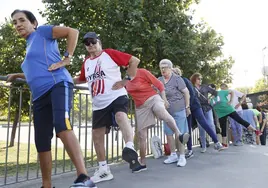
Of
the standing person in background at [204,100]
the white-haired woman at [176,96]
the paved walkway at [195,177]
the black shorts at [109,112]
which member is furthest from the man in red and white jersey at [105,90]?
the standing person in background at [204,100]

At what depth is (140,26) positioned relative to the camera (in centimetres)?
900

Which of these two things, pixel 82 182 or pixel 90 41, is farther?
pixel 90 41

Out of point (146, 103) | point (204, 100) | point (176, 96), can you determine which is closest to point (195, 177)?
point (146, 103)

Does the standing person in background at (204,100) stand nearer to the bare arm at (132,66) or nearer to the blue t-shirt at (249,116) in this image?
the bare arm at (132,66)

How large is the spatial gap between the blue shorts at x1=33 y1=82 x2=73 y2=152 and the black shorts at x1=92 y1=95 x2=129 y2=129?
0.72 m

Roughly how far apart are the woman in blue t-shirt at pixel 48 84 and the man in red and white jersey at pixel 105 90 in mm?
701

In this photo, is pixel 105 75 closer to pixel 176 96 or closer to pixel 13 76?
pixel 13 76

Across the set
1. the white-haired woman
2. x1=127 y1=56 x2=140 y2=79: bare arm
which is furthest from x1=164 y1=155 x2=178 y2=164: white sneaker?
x1=127 y1=56 x2=140 y2=79: bare arm

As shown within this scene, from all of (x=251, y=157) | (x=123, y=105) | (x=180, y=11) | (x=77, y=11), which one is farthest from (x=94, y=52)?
(x=180, y=11)

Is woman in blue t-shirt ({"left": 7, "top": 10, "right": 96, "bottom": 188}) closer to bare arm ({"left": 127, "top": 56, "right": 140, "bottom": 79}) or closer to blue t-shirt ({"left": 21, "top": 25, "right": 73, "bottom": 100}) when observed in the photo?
blue t-shirt ({"left": 21, "top": 25, "right": 73, "bottom": 100})

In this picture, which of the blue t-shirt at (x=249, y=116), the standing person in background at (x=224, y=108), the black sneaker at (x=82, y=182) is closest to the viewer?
the black sneaker at (x=82, y=182)

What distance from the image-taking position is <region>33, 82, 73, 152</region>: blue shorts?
89.0 inches

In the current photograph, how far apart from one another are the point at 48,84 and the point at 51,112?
0.28 m

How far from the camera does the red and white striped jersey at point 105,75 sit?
123 inches
